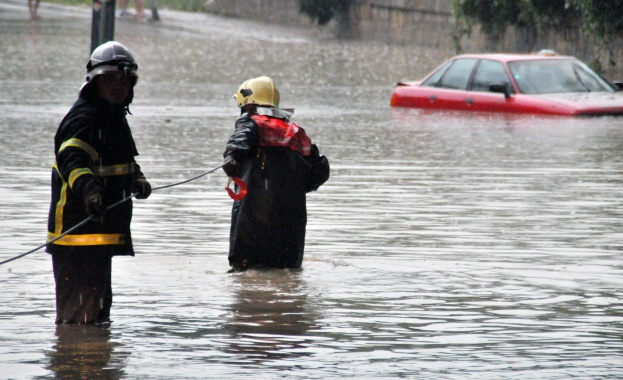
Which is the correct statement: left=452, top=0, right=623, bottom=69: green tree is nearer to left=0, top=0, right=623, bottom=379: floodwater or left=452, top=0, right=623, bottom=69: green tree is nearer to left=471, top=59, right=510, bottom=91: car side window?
left=471, top=59, right=510, bottom=91: car side window

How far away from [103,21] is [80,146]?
9.52m

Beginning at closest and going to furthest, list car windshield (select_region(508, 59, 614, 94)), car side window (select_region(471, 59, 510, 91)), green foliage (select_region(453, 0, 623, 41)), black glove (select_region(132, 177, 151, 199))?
black glove (select_region(132, 177, 151, 199)) → car windshield (select_region(508, 59, 614, 94)) → car side window (select_region(471, 59, 510, 91)) → green foliage (select_region(453, 0, 623, 41))

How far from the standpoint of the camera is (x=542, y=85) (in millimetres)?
21766

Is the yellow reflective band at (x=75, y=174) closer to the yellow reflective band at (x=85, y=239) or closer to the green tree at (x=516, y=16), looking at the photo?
the yellow reflective band at (x=85, y=239)

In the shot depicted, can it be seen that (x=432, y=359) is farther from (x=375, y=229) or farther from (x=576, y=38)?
(x=576, y=38)

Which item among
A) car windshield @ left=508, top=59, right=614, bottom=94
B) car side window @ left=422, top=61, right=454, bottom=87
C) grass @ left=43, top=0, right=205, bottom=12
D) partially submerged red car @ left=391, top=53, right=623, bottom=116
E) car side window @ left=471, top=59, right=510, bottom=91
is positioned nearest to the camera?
partially submerged red car @ left=391, top=53, right=623, bottom=116

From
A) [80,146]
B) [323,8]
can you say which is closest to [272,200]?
[80,146]

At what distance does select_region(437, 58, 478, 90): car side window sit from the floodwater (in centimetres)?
162

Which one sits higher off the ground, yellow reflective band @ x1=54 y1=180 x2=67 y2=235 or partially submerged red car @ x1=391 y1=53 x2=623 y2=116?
yellow reflective band @ x1=54 y1=180 x2=67 y2=235

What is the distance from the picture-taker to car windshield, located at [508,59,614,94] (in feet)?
71.3

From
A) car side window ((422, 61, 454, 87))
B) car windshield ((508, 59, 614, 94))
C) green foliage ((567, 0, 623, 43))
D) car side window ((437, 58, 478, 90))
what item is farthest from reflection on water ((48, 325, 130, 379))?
green foliage ((567, 0, 623, 43))

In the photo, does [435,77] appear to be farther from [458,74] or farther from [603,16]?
[603,16]

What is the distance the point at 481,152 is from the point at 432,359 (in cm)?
999

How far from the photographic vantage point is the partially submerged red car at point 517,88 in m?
21.1
